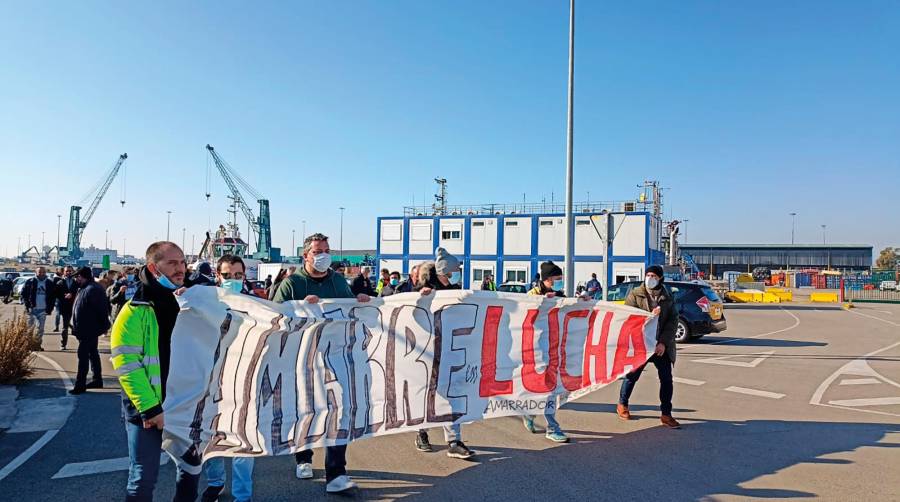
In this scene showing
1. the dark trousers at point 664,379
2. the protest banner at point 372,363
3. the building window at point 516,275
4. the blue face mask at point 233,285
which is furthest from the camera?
the building window at point 516,275

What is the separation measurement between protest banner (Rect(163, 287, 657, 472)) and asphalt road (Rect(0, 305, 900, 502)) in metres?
0.56

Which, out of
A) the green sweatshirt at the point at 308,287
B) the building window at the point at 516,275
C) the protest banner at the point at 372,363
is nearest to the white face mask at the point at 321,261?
the green sweatshirt at the point at 308,287

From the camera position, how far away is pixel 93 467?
17.3 feet

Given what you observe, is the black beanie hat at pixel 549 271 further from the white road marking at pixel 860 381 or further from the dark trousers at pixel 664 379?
the white road marking at pixel 860 381

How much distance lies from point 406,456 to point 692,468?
2.79 metres

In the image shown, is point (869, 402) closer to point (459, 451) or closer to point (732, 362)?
point (732, 362)

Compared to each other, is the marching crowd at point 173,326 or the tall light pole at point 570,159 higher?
the tall light pole at point 570,159

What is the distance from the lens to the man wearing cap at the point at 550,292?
6.25 meters

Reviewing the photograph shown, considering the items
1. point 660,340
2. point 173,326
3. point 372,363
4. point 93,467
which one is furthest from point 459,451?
point 93,467

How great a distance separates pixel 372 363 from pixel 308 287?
35.8 inches

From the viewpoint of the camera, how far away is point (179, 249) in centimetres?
356

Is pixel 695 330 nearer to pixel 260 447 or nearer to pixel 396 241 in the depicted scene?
pixel 260 447

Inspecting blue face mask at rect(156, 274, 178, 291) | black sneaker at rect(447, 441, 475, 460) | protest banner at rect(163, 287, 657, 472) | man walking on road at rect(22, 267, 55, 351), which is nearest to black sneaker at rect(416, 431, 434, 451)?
black sneaker at rect(447, 441, 475, 460)

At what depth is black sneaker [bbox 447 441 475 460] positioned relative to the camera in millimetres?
5617
